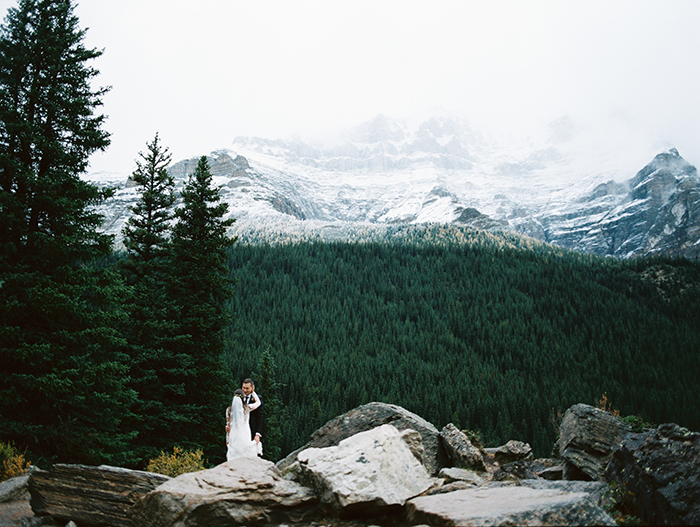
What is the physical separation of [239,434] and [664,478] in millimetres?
8545

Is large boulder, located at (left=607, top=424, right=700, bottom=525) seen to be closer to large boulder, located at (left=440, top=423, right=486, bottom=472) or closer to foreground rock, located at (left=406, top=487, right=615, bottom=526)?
foreground rock, located at (left=406, top=487, right=615, bottom=526)

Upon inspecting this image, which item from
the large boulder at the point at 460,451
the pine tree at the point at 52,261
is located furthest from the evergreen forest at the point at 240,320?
the large boulder at the point at 460,451

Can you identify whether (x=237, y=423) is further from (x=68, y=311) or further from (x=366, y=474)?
(x=68, y=311)

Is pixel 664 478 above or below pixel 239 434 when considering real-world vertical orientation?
above

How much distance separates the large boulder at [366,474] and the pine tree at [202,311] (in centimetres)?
1039

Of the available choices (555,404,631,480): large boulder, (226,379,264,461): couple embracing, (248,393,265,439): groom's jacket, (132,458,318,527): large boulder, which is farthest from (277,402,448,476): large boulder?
(132,458,318,527): large boulder

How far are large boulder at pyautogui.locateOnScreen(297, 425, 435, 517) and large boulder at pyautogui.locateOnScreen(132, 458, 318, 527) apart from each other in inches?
20.4

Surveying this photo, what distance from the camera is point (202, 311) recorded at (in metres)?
17.3

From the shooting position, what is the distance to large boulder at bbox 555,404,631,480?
10.7 metres

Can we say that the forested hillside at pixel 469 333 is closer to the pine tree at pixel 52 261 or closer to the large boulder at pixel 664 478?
the pine tree at pixel 52 261

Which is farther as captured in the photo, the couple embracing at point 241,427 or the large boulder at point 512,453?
the large boulder at point 512,453

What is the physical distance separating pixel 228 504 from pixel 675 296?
179 metres

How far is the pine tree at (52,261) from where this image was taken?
1130 centimetres

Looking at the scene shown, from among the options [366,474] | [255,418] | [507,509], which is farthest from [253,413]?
[507,509]
